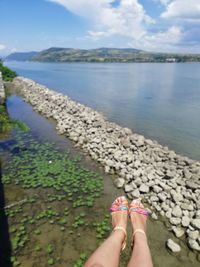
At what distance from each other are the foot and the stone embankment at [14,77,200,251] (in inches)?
59.9

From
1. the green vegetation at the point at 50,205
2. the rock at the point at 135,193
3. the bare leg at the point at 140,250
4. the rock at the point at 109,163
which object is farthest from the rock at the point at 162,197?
the bare leg at the point at 140,250

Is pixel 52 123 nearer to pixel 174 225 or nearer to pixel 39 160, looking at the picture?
pixel 39 160

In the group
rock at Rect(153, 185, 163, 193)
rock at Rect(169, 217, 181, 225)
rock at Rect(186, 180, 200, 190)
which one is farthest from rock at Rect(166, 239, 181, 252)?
rock at Rect(186, 180, 200, 190)

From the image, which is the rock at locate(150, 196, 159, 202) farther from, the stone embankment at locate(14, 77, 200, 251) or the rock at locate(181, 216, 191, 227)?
the rock at locate(181, 216, 191, 227)

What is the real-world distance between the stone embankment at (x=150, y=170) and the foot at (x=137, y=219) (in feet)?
4.99

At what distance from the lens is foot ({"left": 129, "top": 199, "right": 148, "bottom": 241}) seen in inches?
137

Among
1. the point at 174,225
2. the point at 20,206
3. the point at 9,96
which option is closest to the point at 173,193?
the point at 174,225

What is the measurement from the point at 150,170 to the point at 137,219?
13.1 feet

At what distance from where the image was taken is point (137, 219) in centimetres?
396

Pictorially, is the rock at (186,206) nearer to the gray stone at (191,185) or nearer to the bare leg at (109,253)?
the gray stone at (191,185)

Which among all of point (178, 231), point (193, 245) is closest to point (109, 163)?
point (178, 231)

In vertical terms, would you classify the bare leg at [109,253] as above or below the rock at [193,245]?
above

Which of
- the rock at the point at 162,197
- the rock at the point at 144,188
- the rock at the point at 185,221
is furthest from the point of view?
Result: the rock at the point at 144,188

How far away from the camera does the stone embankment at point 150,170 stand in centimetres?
585
